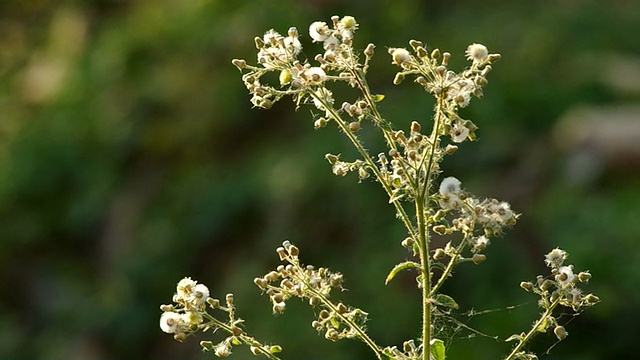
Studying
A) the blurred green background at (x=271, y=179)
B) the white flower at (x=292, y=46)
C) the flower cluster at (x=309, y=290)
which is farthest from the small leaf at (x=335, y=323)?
the blurred green background at (x=271, y=179)

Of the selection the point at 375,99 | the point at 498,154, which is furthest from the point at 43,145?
the point at 375,99

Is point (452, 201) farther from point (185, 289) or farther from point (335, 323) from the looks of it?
point (185, 289)

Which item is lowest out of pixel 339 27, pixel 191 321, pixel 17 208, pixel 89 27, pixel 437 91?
pixel 191 321

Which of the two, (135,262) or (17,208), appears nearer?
(135,262)

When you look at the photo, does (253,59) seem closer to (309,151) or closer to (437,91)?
(309,151)

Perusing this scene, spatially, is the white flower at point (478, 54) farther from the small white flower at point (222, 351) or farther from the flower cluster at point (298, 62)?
the small white flower at point (222, 351)

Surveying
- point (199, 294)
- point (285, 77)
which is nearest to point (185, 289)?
point (199, 294)
